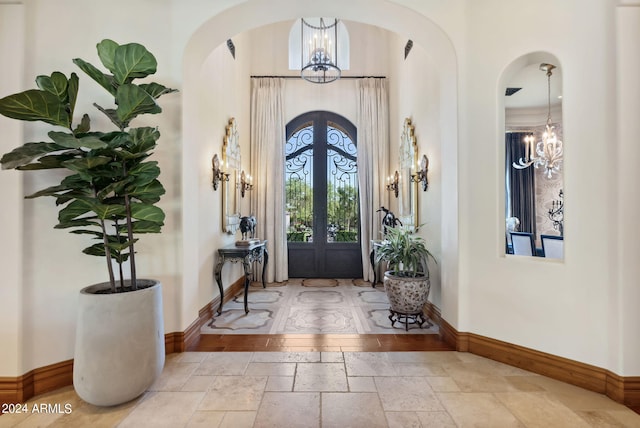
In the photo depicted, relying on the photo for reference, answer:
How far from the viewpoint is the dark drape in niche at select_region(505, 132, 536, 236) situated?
5.57m

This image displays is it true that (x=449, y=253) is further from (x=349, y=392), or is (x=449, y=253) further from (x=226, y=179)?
(x=226, y=179)

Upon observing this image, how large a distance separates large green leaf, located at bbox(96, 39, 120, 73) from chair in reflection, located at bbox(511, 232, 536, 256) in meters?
4.28

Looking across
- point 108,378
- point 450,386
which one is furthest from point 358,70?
point 108,378

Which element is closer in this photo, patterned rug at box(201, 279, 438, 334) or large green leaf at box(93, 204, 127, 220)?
large green leaf at box(93, 204, 127, 220)

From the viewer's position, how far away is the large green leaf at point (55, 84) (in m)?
1.85

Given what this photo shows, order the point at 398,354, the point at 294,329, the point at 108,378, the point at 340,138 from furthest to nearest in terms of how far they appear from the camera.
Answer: the point at 340,138
the point at 294,329
the point at 398,354
the point at 108,378

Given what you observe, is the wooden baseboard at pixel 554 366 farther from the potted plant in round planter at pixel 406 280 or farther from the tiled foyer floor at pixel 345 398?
the potted plant in round planter at pixel 406 280

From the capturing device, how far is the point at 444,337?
3061mm

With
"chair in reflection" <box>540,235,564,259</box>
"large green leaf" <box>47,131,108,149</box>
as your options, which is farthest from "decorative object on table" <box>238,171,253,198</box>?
"chair in reflection" <box>540,235,564,259</box>

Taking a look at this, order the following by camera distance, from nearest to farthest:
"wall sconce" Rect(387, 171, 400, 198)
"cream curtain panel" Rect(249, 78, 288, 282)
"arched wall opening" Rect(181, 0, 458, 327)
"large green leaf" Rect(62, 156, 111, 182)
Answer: "large green leaf" Rect(62, 156, 111, 182) → "arched wall opening" Rect(181, 0, 458, 327) → "wall sconce" Rect(387, 171, 400, 198) → "cream curtain panel" Rect(249, 78, 288, 282)

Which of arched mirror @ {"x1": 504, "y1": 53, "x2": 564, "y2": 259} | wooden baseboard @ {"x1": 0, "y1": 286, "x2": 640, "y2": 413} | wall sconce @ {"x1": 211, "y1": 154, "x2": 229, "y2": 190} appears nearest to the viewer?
wooden baseboard @ {"x1": 0, "y1": 286, "x2": 640, "y2": 413}

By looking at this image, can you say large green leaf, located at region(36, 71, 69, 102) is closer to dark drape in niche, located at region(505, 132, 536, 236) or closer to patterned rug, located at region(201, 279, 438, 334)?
patterned rug, located at region(201, 279, 438, 334)

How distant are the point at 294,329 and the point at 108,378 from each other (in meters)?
1.82

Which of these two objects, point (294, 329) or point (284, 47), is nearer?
point (294, 329)
